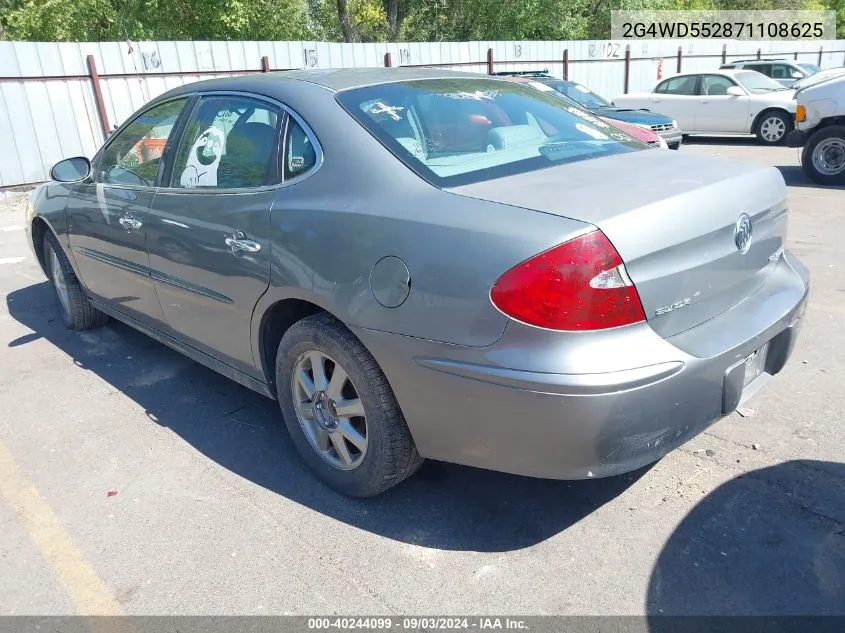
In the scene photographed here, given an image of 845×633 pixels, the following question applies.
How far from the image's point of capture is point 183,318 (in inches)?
142

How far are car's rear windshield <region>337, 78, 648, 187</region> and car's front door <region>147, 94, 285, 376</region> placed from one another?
20.3 inches

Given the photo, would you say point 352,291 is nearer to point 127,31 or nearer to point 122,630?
point 122,630

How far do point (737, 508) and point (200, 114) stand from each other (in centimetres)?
307

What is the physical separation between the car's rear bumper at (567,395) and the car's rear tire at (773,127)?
13010mm

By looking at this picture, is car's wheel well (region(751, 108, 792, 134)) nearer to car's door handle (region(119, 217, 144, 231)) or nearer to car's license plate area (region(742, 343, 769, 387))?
car's license plate area (region(742, 343, 769, 387))

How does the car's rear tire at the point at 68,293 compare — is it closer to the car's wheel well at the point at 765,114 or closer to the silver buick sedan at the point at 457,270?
the silver buick sedan at the point at 457,270

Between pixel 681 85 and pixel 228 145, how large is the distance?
13.9 m

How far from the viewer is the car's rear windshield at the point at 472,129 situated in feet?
8.83

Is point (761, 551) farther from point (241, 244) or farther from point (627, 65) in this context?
point (627, 65)

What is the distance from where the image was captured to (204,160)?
11.1 ft

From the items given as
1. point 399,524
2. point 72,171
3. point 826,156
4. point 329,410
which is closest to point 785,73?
point 826,156

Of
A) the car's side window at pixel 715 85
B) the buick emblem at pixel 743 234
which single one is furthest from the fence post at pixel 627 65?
the buick emblem at pixel 743 234

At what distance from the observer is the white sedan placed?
13.7 m

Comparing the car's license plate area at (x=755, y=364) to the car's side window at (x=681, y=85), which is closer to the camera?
the car's license plate area at (x=755, y=364)
